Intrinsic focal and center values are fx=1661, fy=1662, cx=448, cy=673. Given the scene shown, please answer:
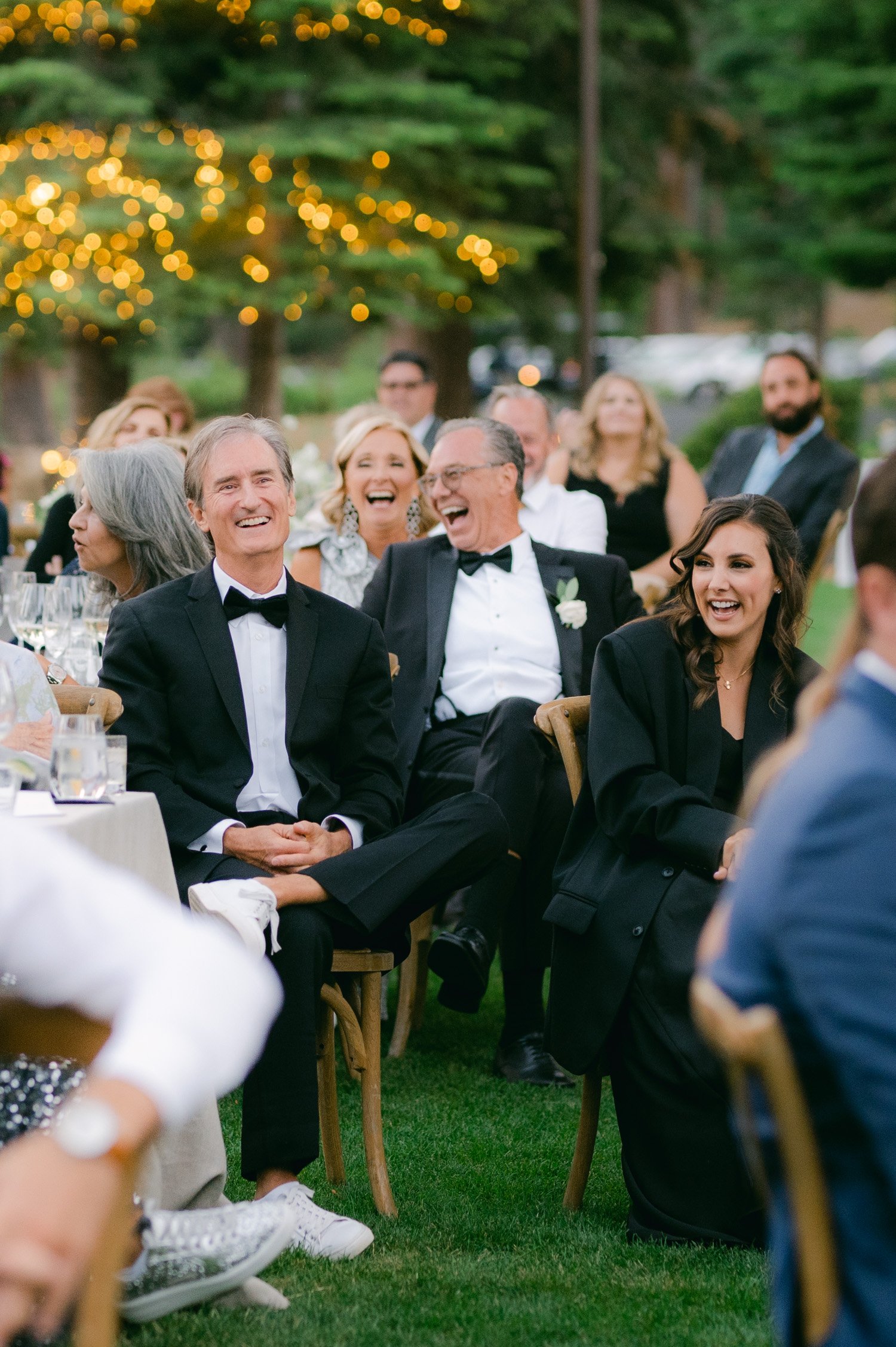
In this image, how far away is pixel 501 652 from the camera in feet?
17.9

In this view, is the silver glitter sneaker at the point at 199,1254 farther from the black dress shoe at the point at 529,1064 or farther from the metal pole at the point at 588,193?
the metal pole at the point at 588,193

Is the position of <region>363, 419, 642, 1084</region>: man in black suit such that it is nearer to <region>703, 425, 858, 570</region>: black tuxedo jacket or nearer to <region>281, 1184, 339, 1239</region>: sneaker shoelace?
<region>281, 1184, 339, 1239</region>: sneaker shoelace

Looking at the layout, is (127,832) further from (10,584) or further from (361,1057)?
(10,584)

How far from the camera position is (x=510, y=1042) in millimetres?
5047

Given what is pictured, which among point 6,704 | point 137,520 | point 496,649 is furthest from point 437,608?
point 6,704

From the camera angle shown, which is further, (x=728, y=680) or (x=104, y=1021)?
(x=728, y=680)

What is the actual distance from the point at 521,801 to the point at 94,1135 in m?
3.36

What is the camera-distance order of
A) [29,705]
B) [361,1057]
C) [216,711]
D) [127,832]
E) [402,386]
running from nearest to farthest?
[127,832] → [29,705] → [361,1057] → [216,711] → [402,386]

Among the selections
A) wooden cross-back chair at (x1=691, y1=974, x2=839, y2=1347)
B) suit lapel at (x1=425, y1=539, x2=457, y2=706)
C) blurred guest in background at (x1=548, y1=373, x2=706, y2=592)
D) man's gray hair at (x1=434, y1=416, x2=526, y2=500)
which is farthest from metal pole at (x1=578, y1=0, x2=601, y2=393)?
wooden cross-back chair at (x1=691, y1=974, x2=839, y2=1347)

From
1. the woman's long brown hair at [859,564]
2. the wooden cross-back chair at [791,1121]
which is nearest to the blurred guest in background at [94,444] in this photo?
the woman's long brown hair at [859,564]

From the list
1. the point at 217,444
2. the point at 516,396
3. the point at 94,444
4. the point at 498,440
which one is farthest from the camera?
the point at 516,396

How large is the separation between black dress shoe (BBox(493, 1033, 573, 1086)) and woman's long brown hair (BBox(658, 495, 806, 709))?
1.51 meters

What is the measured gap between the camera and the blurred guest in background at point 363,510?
613cm

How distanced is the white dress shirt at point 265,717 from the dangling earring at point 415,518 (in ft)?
7.82
